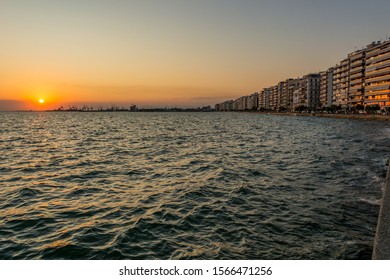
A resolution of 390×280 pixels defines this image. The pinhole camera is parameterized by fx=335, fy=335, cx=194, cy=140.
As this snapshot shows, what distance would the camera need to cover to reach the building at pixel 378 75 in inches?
5113

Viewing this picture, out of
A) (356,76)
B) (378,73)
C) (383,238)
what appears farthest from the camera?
(356,76)

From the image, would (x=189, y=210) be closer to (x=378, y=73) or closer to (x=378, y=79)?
(x=378, y=79)

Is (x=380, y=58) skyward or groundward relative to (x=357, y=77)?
skyward

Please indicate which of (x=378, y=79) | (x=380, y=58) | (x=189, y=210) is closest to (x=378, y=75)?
(x=378, y=79)

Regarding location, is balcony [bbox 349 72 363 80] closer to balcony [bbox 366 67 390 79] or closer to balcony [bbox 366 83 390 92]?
Result: balcony [bbox 366 67 390 79]

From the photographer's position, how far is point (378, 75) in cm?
13662

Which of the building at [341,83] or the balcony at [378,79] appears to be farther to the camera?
the building at [341,83]

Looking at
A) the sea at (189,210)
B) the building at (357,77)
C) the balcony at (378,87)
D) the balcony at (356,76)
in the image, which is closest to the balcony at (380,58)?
the balcony at (378,87)

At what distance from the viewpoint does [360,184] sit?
62.5 ft

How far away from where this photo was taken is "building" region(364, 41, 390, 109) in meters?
130

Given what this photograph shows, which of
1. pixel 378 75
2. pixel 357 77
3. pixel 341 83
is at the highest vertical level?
pixel 357 77

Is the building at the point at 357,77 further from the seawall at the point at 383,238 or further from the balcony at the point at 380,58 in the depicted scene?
the seawall at the point at 383,238

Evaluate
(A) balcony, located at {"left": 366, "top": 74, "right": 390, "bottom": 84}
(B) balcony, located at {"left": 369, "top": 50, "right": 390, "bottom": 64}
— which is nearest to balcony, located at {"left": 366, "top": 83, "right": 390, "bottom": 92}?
(A) balcony, located at {"left": 366, "top": 74, "right": 390, "bottom": 84}
